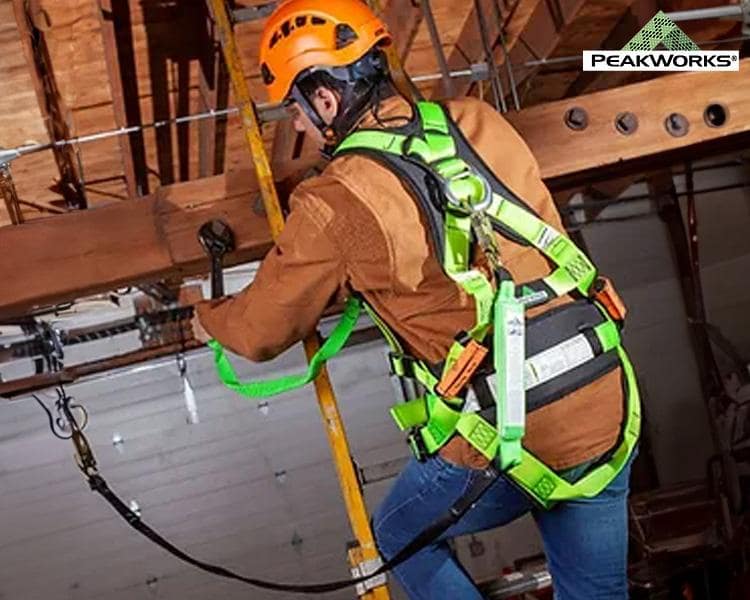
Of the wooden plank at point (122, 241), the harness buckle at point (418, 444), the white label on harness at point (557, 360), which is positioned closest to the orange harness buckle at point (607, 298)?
the white label on harness at point (557, 360)

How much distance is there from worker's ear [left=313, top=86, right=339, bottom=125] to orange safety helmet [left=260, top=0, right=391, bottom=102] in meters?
0.07

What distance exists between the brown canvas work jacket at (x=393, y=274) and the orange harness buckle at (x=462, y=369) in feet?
0.29

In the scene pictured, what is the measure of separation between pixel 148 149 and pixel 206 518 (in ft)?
13.4

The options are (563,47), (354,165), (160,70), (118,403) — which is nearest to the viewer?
(354,165)

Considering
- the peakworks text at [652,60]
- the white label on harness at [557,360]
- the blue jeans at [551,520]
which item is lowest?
the blue jeans at [551,520]

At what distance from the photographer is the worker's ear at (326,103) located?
2.36 m

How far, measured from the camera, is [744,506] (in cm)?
708

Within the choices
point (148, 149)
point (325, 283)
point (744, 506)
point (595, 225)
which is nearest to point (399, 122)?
point (325, 283)

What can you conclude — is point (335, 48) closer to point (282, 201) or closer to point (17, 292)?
point (282, 201)

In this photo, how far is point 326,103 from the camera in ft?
7.79

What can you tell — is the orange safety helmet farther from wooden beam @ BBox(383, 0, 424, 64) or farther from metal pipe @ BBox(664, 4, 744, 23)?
wooden beam @ BBox(383, 0, 424, 64)

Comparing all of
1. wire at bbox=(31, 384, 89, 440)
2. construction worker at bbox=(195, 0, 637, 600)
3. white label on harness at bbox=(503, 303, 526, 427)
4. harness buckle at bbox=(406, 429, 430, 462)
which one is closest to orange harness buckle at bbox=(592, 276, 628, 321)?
construction worker at bbox=(195, 0, 637, 600)

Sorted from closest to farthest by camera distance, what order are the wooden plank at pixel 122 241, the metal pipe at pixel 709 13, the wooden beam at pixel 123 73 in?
→ the wooden plank at pixel 122 241
the metal pipe at pixel 709 13
the wooden beam at pixel 123 73

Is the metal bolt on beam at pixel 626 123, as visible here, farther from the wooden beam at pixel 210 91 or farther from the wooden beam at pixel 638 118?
the wooden beam at pixel 210 91
